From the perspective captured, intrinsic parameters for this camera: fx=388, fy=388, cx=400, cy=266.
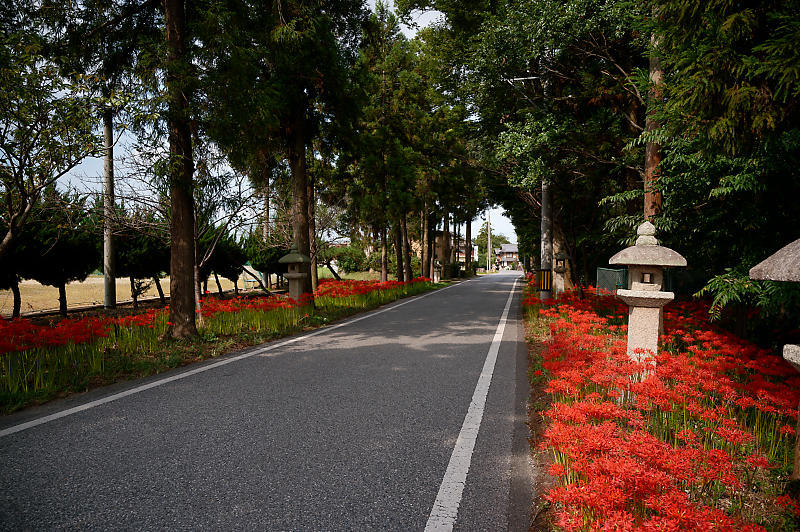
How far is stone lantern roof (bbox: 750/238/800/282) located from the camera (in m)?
2.04

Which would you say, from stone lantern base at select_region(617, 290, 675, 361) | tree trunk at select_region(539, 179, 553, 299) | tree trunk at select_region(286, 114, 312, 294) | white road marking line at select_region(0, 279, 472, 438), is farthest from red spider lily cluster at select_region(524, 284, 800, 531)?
tree trunk at select_region(286, 114, 312, 294)

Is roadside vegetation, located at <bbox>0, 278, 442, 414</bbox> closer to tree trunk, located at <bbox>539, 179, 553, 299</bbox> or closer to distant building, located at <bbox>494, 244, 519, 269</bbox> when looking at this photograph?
tree trunk, located at <bbox>539, 179, 553, 299</bbox>

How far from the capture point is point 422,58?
2125 centimetres

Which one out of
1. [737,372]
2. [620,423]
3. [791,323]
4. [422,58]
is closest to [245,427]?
[620,423]

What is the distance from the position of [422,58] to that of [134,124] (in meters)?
18.4

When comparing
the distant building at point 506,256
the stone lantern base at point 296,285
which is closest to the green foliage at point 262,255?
the stone lantern base at point 296,285

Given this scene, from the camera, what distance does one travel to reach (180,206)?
22.6 feet

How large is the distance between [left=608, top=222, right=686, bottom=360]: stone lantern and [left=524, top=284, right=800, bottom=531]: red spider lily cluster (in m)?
0.26

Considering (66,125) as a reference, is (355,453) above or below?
below

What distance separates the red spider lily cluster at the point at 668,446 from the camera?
6.54 ft

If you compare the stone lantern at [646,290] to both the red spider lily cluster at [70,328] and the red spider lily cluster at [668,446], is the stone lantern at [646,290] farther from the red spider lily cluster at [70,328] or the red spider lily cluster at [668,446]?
the red spider lily cluster at [70,328]

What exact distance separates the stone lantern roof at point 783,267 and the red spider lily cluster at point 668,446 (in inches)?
42.9

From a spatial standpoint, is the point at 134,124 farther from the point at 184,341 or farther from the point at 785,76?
the point at 785,76

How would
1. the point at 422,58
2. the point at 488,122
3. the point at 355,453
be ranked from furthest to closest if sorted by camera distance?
the point at 422,58 < the point at 488,122 < the point at 355,453
